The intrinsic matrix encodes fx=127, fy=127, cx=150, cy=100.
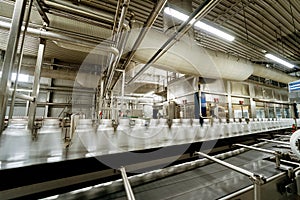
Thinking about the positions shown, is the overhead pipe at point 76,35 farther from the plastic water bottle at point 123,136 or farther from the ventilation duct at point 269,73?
the ventilation duct at point 269,73

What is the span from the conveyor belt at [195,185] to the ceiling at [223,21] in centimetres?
136

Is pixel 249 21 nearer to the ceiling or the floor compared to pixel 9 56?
nearer to the ceiling

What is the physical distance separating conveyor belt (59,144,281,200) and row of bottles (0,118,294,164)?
0.27 meters

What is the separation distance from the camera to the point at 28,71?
273 cm

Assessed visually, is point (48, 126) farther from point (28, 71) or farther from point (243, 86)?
point (243, 86)

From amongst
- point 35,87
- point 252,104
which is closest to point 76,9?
point 35,87

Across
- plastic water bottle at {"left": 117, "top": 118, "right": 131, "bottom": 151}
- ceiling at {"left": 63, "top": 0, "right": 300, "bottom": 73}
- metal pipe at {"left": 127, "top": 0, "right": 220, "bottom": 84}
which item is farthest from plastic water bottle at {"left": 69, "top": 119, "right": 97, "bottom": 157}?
metal pipe at {"left": 127, "top": 0, "right": 220, "bottom": 84}

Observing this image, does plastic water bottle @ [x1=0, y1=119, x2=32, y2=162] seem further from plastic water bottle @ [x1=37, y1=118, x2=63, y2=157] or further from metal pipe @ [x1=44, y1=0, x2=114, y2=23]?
metal pipe @ [x1=44, y1=0, x2=114, y2=23]

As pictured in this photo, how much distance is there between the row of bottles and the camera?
681 millimetres

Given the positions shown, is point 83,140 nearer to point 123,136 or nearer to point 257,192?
point 123,136

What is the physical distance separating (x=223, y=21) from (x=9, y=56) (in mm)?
2824

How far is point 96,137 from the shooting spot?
2.88 ft

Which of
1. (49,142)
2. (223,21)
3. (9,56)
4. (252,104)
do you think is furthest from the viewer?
(252,104)

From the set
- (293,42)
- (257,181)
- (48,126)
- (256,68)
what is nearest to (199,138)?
(257,181)
